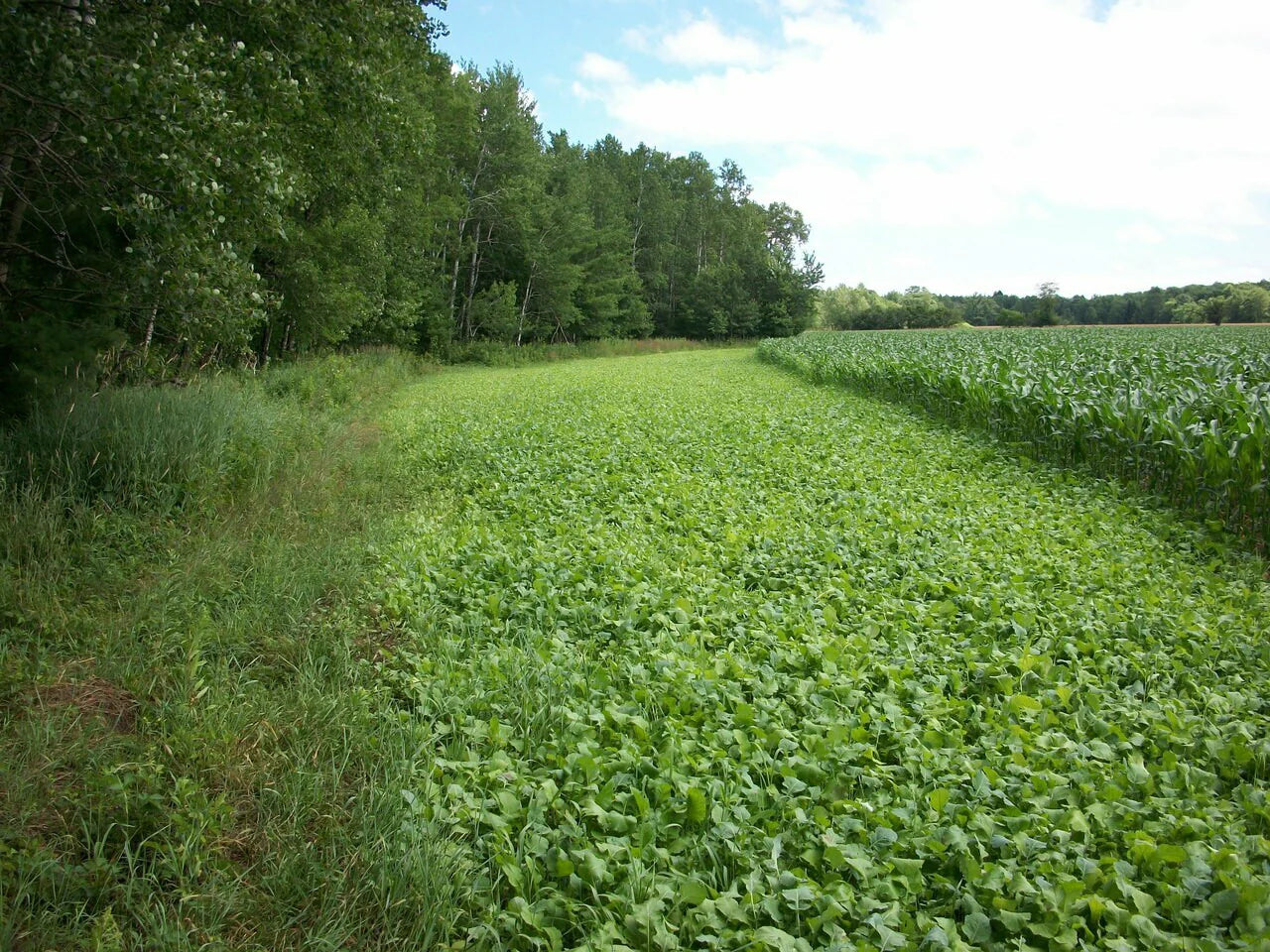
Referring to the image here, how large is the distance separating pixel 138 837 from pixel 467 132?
30728mm

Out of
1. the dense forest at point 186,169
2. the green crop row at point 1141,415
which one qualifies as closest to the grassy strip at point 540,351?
the dense forest at point 186,169

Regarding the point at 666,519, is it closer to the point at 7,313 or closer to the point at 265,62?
the point at 265,62

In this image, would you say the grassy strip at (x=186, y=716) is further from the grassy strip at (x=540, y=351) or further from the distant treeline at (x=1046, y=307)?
the distant treeline at (x=1046, y=307)

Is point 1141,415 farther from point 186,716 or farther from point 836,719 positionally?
point 186,716

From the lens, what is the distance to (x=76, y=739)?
3219mm

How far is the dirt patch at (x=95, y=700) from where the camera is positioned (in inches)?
135

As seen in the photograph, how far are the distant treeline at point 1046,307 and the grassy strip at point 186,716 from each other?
2603 inches

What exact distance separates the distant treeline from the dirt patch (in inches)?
2682

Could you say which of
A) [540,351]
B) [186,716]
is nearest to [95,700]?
[186,716]

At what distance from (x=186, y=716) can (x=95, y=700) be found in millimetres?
625

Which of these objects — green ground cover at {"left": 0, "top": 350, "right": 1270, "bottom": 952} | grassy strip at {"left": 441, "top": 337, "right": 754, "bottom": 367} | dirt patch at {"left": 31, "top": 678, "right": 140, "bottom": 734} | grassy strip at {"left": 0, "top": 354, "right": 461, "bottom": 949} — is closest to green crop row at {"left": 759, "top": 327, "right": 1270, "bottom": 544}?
green ground cover at {"left": 0, "top": 350, "right": 1270, "bottom": 952}

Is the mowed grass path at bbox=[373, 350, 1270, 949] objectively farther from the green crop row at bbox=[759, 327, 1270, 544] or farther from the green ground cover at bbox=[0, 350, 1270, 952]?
the green crop row at bbox=[759, 327, 1270, 544]

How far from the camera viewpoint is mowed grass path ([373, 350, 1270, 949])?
2.58 metres

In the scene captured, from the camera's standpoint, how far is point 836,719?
3.64 meters
